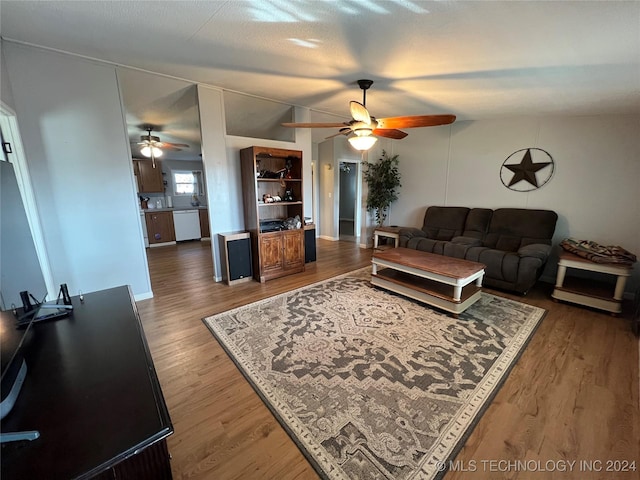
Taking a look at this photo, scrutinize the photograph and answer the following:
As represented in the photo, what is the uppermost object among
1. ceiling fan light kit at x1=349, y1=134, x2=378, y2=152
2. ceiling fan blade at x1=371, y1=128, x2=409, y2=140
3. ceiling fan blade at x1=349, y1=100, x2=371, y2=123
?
ceiling fan blade at x1=349, y1=100, x2=371, y2=123

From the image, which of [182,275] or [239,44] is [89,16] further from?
[182,275]

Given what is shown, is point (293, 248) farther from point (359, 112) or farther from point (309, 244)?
point (359, 112)

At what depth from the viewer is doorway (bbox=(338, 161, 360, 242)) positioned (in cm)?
677

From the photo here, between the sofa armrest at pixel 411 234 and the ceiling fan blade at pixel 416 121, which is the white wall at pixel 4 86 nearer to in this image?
the ceiling fan blade at pixel 416 121

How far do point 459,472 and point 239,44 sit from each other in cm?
331

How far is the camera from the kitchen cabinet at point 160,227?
249 inches

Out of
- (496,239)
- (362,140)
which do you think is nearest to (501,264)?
(496,239)

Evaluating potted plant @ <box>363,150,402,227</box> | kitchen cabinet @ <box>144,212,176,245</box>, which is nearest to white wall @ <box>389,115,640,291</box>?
potted plant @ <box>363,150,402,227</box>

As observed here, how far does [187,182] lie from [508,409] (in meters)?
8.15

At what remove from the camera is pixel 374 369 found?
212 centimetres

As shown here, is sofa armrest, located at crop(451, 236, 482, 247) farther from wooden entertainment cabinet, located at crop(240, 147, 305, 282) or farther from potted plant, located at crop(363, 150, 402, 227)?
wooden entertainment cabinet, located at crop(240, 147, 305, 282)

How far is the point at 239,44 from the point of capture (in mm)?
2215

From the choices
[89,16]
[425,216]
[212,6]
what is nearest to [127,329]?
[212,6]

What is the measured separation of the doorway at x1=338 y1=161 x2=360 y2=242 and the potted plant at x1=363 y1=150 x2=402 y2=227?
0.71 m
